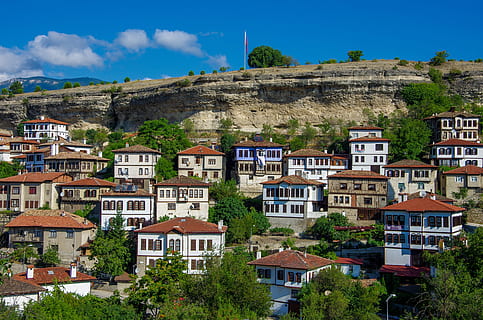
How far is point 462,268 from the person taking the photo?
112 feet

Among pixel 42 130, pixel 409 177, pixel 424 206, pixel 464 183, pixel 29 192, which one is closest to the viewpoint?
pixel 424 206

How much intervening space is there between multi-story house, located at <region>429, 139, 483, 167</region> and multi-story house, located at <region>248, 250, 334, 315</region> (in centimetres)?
2212

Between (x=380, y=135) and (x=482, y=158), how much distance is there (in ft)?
32.5

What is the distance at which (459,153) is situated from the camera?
56531 mm

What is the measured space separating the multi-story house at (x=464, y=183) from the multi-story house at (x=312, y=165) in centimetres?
1027

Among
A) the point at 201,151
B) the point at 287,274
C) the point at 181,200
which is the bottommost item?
the point at 287,274

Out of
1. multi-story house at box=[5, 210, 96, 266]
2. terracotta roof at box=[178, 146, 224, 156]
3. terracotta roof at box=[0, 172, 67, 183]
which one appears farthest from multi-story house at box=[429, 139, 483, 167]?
terracotta roof at box=[0, 172, 67, 183]

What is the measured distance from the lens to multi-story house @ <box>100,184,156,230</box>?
49156 millimetres

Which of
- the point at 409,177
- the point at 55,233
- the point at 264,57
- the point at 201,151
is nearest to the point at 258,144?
the point at 201,151

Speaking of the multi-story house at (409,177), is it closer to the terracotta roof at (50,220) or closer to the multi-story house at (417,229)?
the multi-story house at (417,229)

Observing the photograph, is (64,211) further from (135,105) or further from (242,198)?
(135,105)

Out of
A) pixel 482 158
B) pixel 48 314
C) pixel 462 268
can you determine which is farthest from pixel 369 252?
pixel 48 314

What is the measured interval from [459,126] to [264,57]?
153 ft

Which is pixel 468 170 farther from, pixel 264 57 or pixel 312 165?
pixel 264 57
